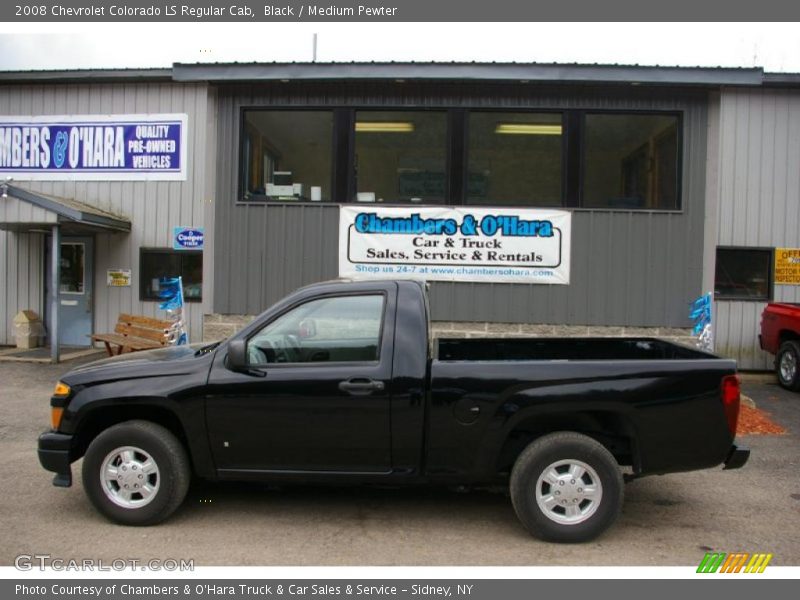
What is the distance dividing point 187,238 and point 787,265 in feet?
35.1

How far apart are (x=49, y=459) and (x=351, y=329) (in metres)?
2.28

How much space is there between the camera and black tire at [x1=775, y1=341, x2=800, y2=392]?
30.7 feet

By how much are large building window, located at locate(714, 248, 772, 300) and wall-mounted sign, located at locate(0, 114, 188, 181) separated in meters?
9.84

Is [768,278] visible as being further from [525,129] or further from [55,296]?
[55,296]

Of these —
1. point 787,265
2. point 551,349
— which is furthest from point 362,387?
point 787,265

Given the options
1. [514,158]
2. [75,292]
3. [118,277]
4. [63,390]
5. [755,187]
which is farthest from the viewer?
[75,292]

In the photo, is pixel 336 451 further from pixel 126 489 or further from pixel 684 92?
pixel 684 92

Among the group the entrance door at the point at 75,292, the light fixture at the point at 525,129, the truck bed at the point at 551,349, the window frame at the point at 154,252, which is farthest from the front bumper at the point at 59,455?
the entrance door at the point at 75,292

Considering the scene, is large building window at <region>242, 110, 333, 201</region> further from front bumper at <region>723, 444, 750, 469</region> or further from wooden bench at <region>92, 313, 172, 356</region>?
front bumper at <region>723, 444, 750, 469</region>

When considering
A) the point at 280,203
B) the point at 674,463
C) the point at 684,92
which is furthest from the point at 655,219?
the point at 674,463

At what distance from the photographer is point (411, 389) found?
409 centimetres

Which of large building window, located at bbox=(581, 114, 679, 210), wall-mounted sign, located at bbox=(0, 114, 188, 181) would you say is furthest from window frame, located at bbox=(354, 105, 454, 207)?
wall-mounted sign, located at bbox=(0, 114, 188, 181)

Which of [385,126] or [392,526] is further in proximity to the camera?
[385,126]

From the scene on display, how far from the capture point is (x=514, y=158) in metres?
10.3
